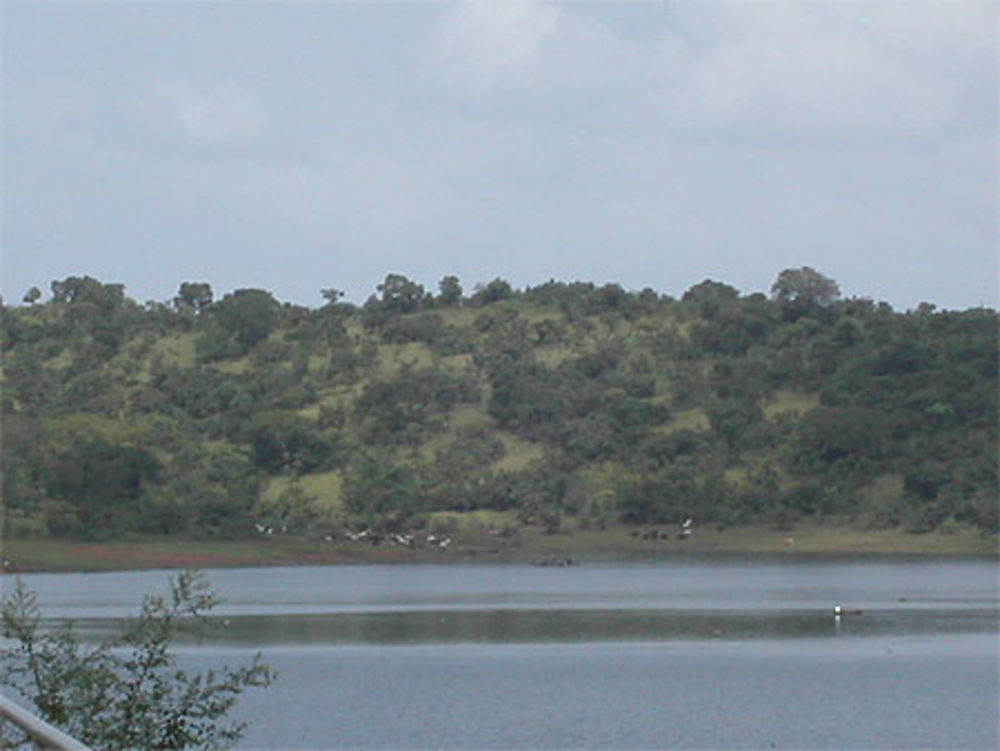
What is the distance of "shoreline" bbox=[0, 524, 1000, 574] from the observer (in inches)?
3693

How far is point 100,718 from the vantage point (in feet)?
42.1

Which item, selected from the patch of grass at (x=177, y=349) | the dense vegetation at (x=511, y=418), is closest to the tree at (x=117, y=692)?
the dense vegetation at (x=511, y=418)

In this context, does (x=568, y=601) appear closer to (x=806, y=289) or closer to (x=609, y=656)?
(x=609, y=656)

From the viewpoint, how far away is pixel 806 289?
134 metres

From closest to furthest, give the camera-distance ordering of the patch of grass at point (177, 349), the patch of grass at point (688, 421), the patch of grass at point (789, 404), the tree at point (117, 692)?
the tree at point (117, 692)
the patch of grass at point (789, 404)
the patch of grass at point (688, 421)
the patch of grass at point (177, 349)

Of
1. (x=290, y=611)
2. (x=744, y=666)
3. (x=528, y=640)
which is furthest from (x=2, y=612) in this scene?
(x=290, y=611)

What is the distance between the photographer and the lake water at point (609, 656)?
1391 inches

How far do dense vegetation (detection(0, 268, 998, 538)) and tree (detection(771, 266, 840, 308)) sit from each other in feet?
0.90

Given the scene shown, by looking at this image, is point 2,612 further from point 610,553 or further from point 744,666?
point 610,553

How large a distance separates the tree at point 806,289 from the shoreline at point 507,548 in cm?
2854

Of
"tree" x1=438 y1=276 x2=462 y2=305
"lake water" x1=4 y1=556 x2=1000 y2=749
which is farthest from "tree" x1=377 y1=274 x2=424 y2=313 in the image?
"lake water" x1=4 y1=556 x2=1000 y2=749

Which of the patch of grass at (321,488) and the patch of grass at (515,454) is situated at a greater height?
the patch of grass at (515,454)

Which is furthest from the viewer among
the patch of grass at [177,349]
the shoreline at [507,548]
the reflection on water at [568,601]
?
the patch of grass at [177,349]

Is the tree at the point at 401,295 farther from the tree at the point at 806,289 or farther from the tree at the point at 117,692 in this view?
the tree at the point at 117,692
